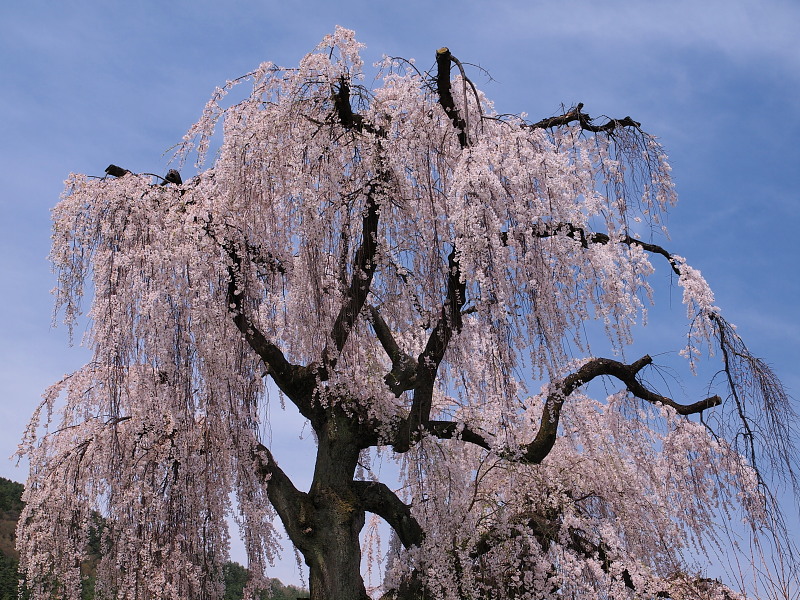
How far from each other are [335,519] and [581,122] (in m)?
4.61

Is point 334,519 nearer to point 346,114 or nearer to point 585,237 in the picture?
point 585,237

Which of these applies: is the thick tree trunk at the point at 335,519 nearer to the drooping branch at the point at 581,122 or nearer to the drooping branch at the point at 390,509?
the drooping branch at the point at 390,509

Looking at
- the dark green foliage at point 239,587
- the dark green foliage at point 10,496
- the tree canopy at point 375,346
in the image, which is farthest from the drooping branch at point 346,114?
the dark green foliage at point 10,496

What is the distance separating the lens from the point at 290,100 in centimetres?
718

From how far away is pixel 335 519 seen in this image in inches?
292

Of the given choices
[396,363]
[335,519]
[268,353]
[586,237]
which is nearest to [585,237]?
[586,237]

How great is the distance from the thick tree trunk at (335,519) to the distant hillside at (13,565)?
3.56 metres

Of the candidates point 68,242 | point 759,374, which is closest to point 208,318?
point 68,242

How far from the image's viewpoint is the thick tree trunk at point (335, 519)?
7.21 meters

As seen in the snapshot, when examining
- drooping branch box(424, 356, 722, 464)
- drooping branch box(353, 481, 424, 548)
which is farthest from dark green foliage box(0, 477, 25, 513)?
drooping branch box(424, 356, 722, 464)

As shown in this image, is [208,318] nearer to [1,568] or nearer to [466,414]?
[466,414]

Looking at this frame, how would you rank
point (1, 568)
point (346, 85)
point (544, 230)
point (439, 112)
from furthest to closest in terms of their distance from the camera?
point (1, 568), point (346, 85), point (439, 112), point (544, 230)

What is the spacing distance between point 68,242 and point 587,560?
20.2 feet

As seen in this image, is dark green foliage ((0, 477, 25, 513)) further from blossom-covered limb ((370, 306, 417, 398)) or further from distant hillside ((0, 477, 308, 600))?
blossom-covered limb ((370, 306, 417, 398))
